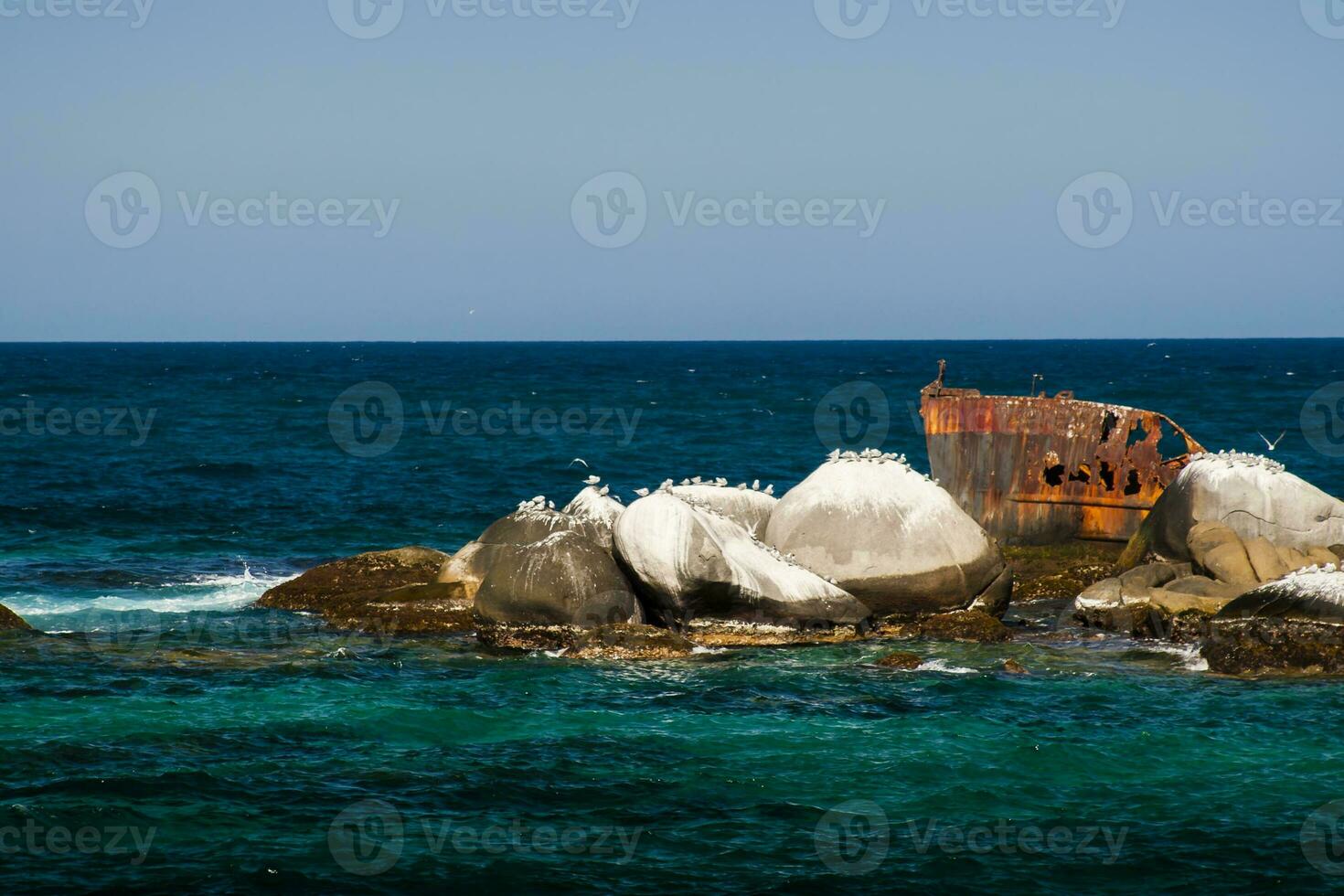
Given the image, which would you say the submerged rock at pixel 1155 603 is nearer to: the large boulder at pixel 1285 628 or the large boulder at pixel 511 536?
the large boulder at pixel 1285 628

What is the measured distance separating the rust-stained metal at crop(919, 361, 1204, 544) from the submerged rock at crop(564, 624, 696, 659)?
8929 mm

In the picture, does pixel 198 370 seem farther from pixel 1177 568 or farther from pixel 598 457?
pixel 1177 568

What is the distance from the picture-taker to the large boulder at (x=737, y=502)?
21.3 metres

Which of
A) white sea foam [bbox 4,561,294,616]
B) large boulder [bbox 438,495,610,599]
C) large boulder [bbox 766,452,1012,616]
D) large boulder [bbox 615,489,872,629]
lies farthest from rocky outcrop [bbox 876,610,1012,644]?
white sea foam [bbox 4,561,294,616]

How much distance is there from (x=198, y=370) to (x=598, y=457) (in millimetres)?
75553

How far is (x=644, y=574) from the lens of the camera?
1889 cm

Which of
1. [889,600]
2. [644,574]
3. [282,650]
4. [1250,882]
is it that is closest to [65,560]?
[282,650]

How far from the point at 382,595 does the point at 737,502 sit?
5625 mm

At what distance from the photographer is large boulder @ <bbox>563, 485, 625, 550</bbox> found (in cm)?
2050

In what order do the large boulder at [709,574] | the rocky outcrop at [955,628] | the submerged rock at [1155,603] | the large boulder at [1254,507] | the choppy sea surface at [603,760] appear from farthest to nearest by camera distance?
1. the large boulder at [1254,507]
2. the submerged rock at [1155,603]
3. the rocky outcrop at [955,628]
4. the large boulder at [709,574]
5. the choppy sea surface at [603,760]

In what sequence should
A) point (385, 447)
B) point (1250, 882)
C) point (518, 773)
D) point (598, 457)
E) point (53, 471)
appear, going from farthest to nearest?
point (385, 447) < point (598, 457) < point (53, 471) < point (518, 773) < point (1250, 882)

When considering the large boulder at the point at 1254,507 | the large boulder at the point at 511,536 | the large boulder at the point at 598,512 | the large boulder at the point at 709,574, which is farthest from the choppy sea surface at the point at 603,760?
the large boulder at the point at 1254,507

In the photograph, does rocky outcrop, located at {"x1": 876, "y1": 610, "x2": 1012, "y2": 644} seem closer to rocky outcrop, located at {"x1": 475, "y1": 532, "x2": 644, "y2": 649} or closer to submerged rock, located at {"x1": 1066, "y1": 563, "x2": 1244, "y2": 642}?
submerged rock, located at {"x1": 1066, "y1": 563, "x2": 1244, "y2": 642}

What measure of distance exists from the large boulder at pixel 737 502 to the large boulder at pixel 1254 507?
21.2 feet
